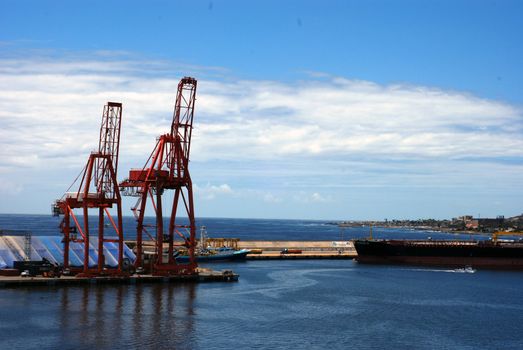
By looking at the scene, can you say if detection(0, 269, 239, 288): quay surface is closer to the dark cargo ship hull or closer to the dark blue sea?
the dark blue sea

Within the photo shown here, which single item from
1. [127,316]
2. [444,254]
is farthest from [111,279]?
[444,254]

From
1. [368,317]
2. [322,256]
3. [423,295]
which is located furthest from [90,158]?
[322,256]

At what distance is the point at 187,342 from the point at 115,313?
978 cm

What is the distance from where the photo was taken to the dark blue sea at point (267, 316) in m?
40.8

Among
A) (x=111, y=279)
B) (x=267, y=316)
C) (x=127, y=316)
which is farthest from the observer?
(x=111, y=279)

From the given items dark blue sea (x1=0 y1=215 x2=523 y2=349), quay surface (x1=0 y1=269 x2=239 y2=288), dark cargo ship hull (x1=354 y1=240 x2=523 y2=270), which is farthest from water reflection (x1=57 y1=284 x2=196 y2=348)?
dark cargo ship hull (x1=354 y1=240 x2=523 y2=270)

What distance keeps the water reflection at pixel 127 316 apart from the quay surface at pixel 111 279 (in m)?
1.39

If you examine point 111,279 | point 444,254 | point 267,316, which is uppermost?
point 444,254

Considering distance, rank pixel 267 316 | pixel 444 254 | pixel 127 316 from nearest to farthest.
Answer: pixel 127 316 → pixel 267 316 → pixel 444 254

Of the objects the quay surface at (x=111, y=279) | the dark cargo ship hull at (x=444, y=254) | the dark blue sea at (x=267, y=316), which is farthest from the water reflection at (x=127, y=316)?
the dark cargo ship hull at (x=444, y=254)

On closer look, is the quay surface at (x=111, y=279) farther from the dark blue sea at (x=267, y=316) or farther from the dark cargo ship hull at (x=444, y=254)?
the dark cargo ship hull at (x=444, y=254)

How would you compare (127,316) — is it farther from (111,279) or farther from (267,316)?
(111,279)

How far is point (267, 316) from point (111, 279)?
18.7 m

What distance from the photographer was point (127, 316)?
153ft
